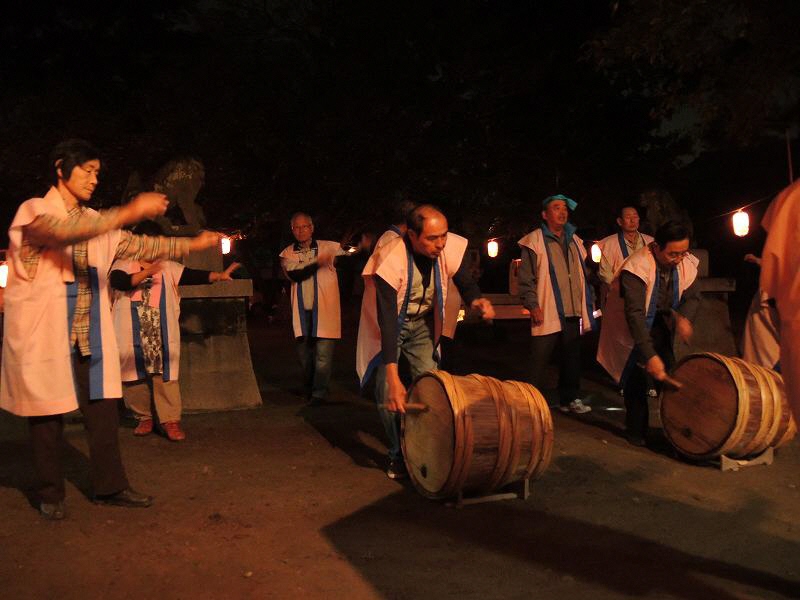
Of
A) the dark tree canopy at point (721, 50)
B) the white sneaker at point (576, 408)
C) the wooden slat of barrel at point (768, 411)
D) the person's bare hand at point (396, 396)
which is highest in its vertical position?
the dark tree canopy at point (721, 50)

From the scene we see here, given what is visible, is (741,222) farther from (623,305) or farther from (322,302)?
(322,302)

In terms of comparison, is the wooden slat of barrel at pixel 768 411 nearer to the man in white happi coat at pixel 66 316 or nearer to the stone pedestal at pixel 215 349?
the man in white happi coat at pixel 66 316

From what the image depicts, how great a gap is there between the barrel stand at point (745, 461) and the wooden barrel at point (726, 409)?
5cm

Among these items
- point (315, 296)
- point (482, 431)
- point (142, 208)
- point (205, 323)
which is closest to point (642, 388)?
point (482, 431)

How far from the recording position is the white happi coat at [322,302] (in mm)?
9125

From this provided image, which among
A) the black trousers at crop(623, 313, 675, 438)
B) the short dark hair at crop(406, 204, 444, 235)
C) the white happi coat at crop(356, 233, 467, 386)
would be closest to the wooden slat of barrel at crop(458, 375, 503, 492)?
the white happi coat at crop(356, 233, 467, 386)

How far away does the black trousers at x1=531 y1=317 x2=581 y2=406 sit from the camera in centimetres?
855

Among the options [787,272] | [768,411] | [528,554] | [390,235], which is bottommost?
[528,554]

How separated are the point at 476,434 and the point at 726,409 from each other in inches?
79.3

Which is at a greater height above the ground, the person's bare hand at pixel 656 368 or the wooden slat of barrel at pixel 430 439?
the person's bare hand at pixel 656 368

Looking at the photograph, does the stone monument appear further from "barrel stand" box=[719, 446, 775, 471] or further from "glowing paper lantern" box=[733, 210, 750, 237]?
"glowing paper lantern" box=[733, 210, 750, 237]

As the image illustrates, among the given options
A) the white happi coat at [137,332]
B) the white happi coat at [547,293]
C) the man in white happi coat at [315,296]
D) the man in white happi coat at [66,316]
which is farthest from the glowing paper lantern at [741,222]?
the man in white happi coat at [66,316]

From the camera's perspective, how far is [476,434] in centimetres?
529

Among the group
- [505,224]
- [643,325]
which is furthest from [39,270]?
[505,224]
